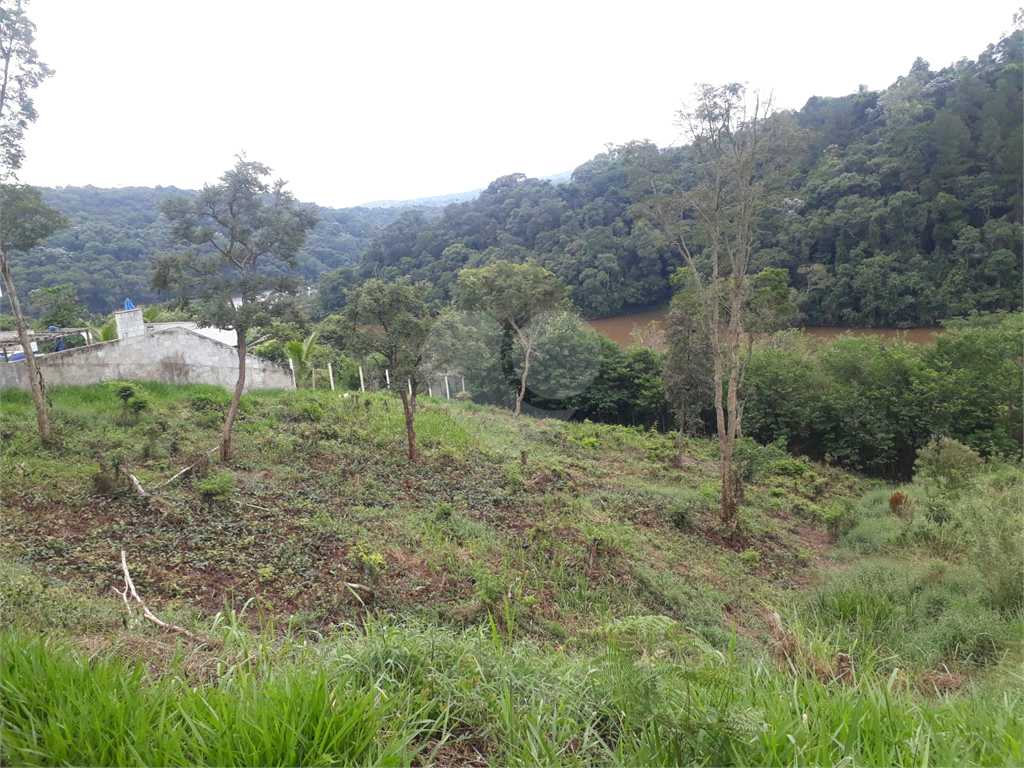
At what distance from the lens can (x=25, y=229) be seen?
830 centimetres

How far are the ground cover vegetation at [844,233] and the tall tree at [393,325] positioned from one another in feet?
29.7

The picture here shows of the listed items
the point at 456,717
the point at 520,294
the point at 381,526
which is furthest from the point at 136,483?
the point at 520,294

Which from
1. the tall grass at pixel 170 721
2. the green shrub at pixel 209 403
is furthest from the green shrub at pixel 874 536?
the green shrub at pixel 209 403

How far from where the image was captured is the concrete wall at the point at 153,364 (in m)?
12.2

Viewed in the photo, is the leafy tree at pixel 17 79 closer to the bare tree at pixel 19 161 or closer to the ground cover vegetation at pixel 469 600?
the bare tree at pixel 19 161

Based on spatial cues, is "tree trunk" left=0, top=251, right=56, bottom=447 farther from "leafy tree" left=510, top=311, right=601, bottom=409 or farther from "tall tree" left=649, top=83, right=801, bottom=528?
"leafy tree" left=510, top=311, right=601, bottom=409

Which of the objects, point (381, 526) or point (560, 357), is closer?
point (381, 526)

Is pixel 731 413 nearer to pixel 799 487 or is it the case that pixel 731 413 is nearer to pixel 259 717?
pixel 799 487

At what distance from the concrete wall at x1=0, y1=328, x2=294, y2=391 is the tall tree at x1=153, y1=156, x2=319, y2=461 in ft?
18.6

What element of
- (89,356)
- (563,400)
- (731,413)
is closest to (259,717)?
(731,413)

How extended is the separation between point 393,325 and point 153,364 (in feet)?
26.3

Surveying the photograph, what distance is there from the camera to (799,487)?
13047mm

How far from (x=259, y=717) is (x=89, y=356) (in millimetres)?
14749

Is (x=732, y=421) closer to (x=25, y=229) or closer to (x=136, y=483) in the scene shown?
(x=136, y=483)
